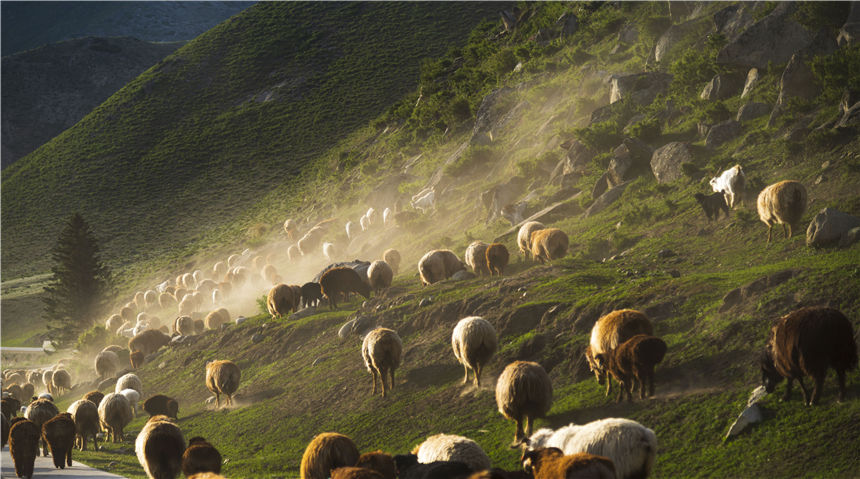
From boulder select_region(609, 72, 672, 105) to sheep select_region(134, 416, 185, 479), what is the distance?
30040 mm

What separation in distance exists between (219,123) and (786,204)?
3331 inches

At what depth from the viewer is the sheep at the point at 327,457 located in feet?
43.7

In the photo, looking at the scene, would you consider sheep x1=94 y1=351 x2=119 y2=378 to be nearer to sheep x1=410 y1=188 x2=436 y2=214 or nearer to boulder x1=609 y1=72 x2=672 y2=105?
sheep x1=410 y1=188 x2=436 y2=214

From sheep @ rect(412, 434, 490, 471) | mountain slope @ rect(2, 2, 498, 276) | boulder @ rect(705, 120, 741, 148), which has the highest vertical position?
mountain slope @ rect(2, 2, 498, 276)

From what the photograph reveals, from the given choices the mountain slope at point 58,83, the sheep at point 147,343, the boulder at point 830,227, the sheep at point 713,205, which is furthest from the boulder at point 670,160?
the mountain slope at point 58,83

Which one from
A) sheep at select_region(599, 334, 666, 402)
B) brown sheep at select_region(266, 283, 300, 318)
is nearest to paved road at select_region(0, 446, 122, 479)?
brown sheep at select_region(266, 283, 300, 318)

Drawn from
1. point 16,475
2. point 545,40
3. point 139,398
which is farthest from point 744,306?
point 545,40

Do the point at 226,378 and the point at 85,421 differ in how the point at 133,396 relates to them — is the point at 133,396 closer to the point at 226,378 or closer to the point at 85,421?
the point at 85,421

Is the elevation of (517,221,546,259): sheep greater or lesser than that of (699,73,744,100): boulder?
lesser

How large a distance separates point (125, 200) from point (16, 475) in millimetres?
74329

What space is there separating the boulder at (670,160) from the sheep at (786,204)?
8.59 m

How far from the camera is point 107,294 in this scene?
220 ft

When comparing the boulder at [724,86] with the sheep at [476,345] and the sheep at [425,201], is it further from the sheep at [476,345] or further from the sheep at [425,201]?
the sheep at [476,345]

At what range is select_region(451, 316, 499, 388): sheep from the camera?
17953 mm
